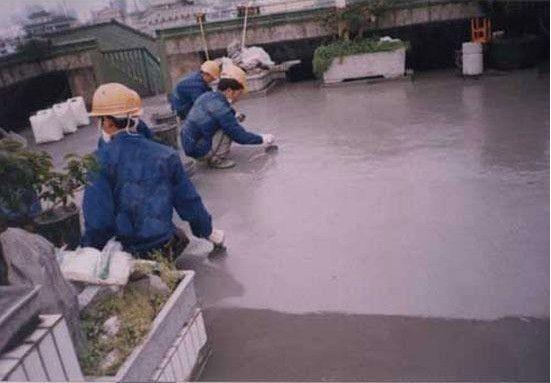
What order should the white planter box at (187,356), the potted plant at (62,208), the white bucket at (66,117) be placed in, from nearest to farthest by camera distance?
1. the white planter box at (187,356)
2. the potted plant at (62,208)
3. the white bucket at (66,117)

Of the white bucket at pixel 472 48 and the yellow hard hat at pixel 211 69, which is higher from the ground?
the yellow hard hat at pixel 211 69

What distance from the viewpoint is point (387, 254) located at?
15.2 ft

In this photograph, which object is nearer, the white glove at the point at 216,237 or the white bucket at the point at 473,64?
the white glove at the point at 216,237

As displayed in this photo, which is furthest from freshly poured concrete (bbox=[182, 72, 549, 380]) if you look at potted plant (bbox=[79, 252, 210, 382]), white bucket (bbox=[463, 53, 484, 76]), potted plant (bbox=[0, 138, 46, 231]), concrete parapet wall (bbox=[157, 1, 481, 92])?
concrete parapet wall (bbox=[157, 1, 481, 92])

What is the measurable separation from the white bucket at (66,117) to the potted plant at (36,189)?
7491 millimetres

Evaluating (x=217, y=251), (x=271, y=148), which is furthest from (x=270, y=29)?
(x=217, y=251)

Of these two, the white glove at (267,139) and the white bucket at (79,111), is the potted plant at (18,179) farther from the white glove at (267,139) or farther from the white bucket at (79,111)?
the white bucket at (79,111)

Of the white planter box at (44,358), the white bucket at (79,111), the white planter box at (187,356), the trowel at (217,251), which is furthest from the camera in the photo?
the white bucket at (79,111)

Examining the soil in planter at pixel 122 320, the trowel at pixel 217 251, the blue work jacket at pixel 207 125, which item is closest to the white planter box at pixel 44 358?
the soil in planter at pixel 122 320

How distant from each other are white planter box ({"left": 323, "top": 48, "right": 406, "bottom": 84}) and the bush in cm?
9

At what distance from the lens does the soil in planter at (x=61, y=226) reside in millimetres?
4598

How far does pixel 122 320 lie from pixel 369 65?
386 inches

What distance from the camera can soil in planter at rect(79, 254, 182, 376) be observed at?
9.32 ft

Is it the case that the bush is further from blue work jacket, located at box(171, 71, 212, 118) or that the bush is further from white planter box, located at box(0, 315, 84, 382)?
white planter box, located at box(0, 315, 84, 382)
